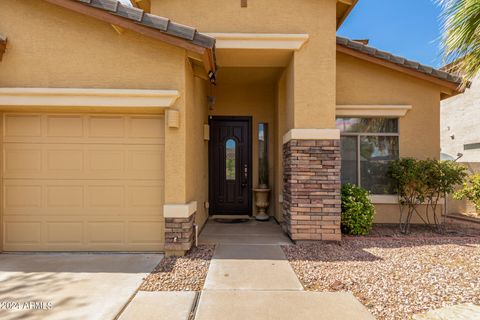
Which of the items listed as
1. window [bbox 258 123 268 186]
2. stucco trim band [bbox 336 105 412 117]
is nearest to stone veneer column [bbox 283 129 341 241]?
stucco trim band [bbox 336 105 412 117]

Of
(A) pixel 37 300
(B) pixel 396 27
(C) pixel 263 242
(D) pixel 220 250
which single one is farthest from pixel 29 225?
(B) pixel 396 27

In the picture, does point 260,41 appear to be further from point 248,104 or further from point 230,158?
point 230,158

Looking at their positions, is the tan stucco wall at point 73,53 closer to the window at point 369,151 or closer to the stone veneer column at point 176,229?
the stone veneer column at point 176,229

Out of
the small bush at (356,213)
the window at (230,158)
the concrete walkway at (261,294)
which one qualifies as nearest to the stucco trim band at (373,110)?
the small bush at (356,213)

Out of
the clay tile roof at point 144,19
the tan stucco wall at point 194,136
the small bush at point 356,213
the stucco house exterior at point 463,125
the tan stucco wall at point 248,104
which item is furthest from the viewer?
the stucco house exterior at point 463,125

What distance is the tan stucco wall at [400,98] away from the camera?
7027mm

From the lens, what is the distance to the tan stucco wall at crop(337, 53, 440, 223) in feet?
23.1

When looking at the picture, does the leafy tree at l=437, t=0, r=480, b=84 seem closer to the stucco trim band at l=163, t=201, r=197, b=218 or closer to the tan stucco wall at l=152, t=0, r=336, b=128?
the tan stucco wall at l=152, t=0, r=336, b=128

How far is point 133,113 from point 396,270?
16.8 ft

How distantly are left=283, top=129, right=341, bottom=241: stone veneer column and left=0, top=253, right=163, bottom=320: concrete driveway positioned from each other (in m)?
2.81

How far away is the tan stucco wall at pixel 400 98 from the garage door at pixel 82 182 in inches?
191

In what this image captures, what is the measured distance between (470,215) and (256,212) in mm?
6651

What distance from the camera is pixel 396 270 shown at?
14.0 ft

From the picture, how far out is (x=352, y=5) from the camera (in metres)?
5.73
